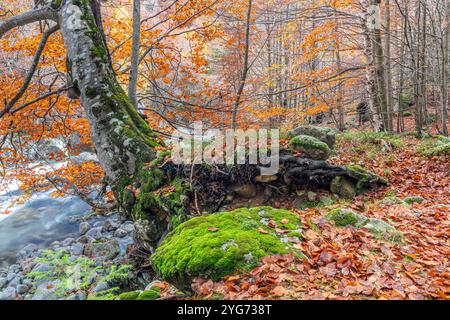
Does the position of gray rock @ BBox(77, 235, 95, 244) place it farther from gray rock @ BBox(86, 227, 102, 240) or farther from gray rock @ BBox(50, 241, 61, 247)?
gray rock @ BBox(50, 241, 61, 247)

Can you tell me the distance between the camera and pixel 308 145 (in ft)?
16.1

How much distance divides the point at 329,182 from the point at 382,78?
5944mm

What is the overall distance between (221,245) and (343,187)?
322 cm

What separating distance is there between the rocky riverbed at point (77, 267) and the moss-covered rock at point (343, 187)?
371 centimetres

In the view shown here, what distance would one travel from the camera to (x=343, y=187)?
4.68 m

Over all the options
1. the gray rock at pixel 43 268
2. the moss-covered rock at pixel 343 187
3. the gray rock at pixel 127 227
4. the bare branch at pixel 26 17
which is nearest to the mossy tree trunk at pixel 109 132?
the bare branch at pixel 26 17

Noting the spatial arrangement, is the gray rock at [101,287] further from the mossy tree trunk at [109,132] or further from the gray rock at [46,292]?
the mossy tree trunk at [109,132]

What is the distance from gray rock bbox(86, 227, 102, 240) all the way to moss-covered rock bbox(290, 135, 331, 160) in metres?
6.64

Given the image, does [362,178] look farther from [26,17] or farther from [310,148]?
[26,17]

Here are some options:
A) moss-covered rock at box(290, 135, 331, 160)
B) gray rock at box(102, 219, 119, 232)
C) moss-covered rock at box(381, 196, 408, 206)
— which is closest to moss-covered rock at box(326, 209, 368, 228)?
moss-covered rock at box(381, 196, 408, 206)

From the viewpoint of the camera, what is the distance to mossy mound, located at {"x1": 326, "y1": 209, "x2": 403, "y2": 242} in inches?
106

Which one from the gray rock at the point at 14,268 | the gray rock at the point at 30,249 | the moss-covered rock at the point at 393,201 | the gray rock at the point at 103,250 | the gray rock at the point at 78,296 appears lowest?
the gray rock at the point at 14,268

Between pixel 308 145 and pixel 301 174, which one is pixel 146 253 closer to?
pixel 301 174

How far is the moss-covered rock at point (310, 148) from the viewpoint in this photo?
488cm
